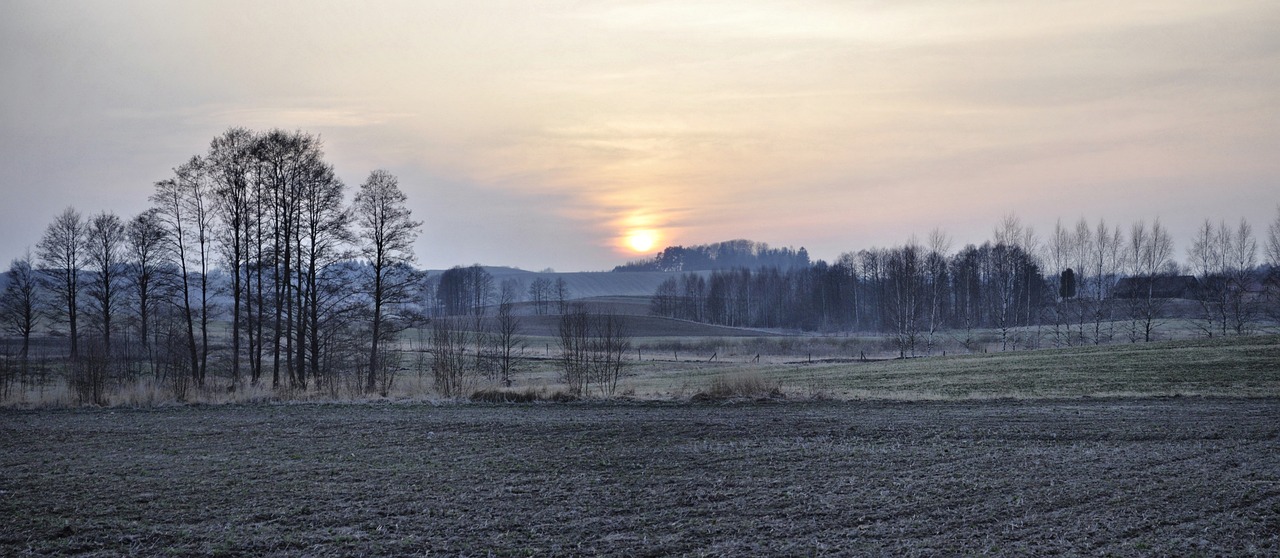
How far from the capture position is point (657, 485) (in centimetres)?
1145

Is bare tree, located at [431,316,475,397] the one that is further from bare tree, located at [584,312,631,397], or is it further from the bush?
bare tree, located at [584,312,631,397]

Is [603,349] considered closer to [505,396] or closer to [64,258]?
[505,396]

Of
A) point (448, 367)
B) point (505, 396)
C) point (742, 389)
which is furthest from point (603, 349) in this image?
point (742, 389)

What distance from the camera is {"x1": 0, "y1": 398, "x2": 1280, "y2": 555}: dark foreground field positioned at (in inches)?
335

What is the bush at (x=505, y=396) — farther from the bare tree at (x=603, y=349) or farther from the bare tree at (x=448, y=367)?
the bare tree at (x=603, y=349)

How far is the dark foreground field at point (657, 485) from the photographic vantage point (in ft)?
27.9

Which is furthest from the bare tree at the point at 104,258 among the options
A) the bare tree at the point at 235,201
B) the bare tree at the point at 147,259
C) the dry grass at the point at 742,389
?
the dry grass at the point at 742,389

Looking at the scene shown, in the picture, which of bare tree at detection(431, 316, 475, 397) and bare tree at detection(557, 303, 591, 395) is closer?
bare tree at detection(431, 316, 475, 397)

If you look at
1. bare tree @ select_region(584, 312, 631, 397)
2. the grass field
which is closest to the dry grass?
the grass field

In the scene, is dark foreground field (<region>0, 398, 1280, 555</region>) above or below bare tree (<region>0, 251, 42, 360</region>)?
below

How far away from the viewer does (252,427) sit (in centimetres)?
1842

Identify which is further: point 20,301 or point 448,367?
point 20,301

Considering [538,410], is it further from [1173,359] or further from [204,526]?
[1173,359]

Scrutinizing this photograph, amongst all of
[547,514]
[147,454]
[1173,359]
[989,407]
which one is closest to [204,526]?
[547,514]
